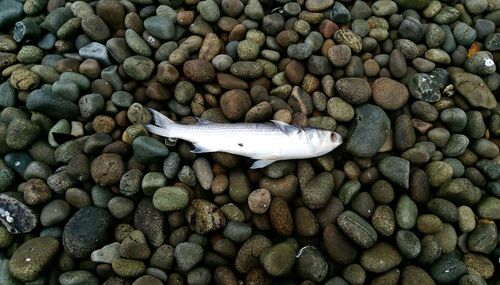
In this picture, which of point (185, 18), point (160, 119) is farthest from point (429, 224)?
point (185, 18)

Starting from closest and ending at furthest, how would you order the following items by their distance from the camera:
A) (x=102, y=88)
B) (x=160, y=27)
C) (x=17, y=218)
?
(x=17, y=218) → (x=102, y=88) → (x=160, y=27)

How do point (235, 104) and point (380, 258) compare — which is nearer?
point (380, 258)

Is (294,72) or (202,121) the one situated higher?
(294,72)

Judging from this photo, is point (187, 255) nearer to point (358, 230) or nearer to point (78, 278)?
point (78, 278)

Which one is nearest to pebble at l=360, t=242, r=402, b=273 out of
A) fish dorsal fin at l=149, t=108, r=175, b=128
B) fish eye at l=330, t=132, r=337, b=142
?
fish eye at l=330, t=132, r=337, b=142

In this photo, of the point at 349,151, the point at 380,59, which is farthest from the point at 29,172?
the point at 380,59

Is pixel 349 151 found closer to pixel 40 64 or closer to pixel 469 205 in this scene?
pixel 469 205
